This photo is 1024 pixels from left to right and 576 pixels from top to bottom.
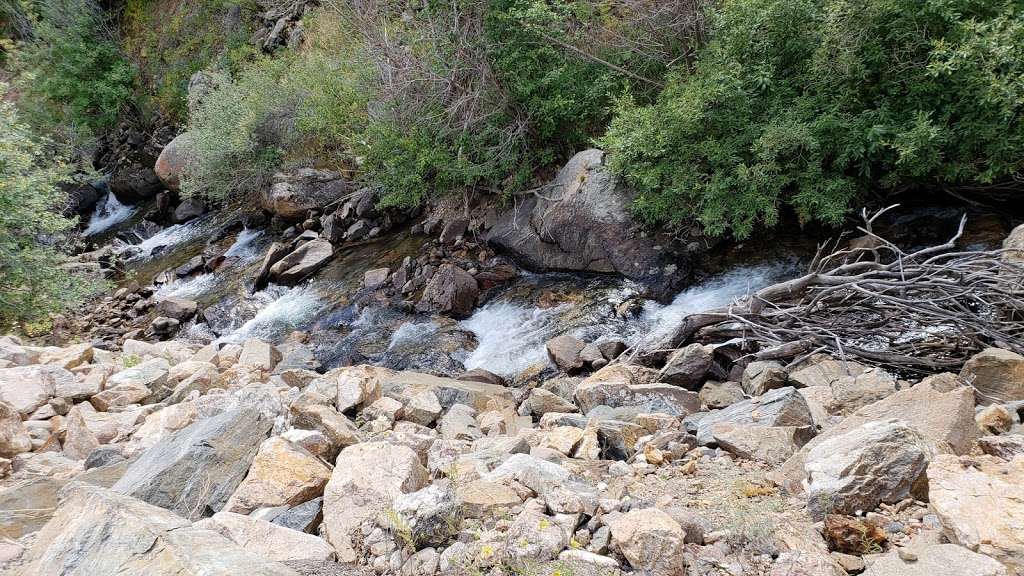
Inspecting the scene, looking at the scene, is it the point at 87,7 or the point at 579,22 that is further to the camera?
the point at 87,7

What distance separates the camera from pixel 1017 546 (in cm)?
197

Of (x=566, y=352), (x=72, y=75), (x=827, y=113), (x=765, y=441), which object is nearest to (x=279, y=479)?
(x=765, y=441)

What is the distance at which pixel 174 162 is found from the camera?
1748cm

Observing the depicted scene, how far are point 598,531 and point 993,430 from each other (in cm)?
254

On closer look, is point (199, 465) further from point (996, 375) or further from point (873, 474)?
point (996, 375)

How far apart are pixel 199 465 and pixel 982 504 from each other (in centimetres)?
392

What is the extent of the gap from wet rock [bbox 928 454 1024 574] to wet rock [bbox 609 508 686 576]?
1008mm

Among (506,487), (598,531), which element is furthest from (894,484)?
(506,487)

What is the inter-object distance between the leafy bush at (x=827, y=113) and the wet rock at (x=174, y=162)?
14422mm

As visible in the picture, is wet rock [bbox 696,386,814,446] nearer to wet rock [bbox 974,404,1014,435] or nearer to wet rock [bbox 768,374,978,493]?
wet rock [bbox 768,374,978,493]

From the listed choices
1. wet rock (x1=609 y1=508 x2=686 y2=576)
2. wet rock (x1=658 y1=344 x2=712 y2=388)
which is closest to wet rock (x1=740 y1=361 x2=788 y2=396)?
wet rock (x1=658 y1=344 x2=712 y2=388)

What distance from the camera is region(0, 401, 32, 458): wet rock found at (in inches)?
158

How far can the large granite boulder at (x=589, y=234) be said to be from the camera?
8.88 meters

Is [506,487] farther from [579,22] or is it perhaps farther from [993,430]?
[579,22]
